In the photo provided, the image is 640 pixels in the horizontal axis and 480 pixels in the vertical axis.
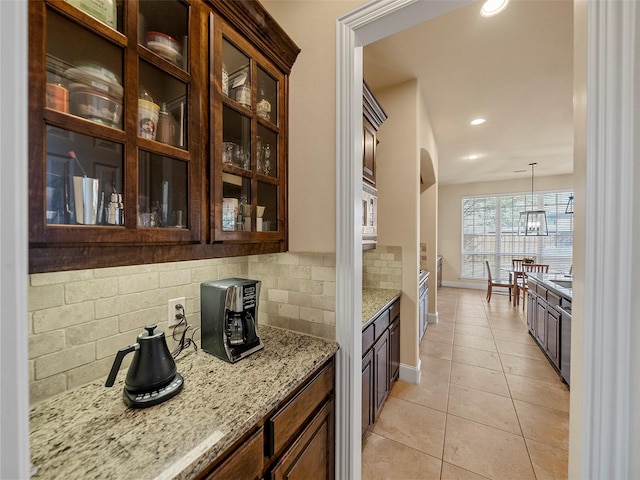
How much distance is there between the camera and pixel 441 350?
321 cm

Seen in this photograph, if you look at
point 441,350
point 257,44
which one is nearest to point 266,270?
point 257,44

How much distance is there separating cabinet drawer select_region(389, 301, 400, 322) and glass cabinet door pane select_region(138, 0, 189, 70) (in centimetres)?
218

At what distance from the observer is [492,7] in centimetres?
166

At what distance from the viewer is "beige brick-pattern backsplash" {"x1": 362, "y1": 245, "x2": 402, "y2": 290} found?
2.59m

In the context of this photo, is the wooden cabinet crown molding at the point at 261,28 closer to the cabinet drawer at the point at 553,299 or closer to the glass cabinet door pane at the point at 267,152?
the glass cabinet door pane at the point at 267,152

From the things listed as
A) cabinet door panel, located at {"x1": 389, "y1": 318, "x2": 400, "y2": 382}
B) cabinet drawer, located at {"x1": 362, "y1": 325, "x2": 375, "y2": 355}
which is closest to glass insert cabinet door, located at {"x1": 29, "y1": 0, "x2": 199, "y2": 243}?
cabinet drawer, located at {"x1": 362, "y1": 325, "x2": 375, "y2": 355}

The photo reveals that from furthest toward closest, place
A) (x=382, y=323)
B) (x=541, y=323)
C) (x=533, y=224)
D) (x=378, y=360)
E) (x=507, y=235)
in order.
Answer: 1. (x=507, y=235)
2. (x=533, y=224)
3. (x=541, y=323)
4. (x=382, y=323)
5. (x=378, y=360)

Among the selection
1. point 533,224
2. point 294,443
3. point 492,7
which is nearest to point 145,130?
point 294,443

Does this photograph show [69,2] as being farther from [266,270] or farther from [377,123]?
[377,123]

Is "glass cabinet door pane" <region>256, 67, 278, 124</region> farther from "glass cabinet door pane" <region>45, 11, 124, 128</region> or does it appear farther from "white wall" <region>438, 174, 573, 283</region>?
"white wall" <region>438, 174, 573, 283</region>

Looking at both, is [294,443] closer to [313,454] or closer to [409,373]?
[313,454]

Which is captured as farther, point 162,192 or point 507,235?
point 507,235

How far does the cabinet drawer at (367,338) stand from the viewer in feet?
5.39

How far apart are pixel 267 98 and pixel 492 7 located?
1666 mm
